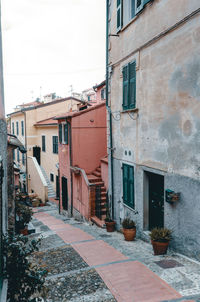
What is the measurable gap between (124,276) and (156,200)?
2.99 m

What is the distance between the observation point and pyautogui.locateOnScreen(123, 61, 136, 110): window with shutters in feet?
29.5

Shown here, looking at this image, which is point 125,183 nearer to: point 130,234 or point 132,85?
point 130,234

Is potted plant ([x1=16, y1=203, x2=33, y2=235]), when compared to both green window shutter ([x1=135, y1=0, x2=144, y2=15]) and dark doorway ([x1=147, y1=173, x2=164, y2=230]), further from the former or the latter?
green window shutter ([x1=135, y1=0, x2=144, y2=15])

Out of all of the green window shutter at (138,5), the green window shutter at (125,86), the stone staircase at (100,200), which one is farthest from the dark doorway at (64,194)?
the green window shutter at (138,5)

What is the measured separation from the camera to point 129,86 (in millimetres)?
9266

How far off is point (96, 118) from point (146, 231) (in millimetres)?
8833

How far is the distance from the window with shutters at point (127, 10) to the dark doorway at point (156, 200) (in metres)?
5.03

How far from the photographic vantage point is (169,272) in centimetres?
588

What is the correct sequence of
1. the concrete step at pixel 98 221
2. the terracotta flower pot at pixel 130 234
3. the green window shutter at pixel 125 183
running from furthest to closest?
the concrete step at pixel 98 221
the green window shutter at pixel 125 183
the terracotta flower pot at pixel 130 234

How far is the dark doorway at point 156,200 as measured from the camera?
321 inches

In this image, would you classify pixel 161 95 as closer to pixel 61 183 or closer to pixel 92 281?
pixel 92 281

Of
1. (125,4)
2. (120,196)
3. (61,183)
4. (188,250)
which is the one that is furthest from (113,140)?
(61,183)

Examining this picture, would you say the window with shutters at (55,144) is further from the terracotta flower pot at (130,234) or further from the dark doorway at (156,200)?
the dark doorway at (156,200)

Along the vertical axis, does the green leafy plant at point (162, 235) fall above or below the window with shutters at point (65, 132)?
below
